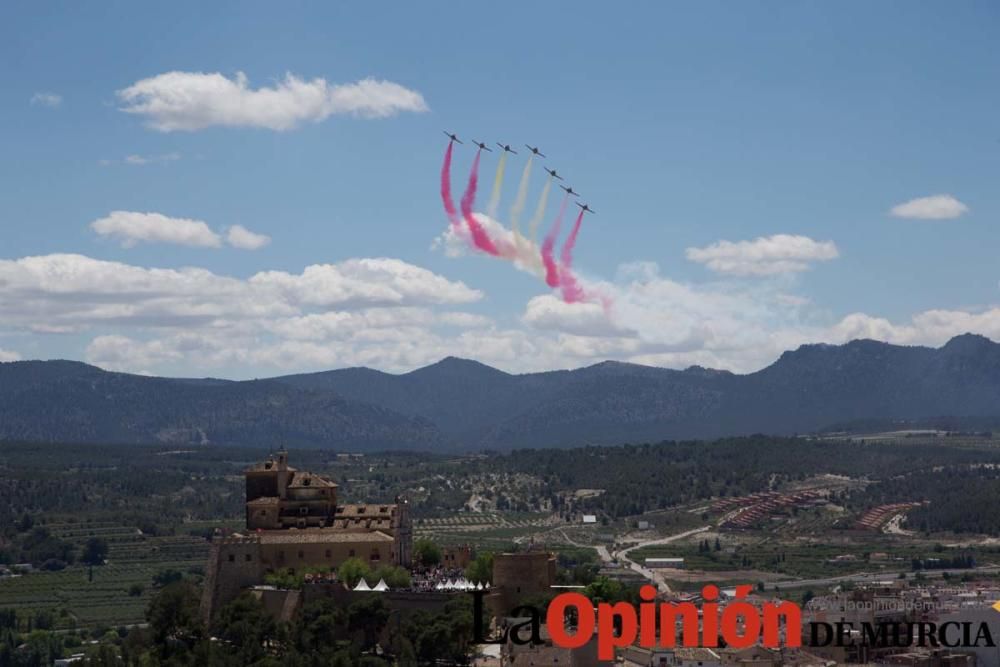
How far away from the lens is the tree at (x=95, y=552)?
634 feet

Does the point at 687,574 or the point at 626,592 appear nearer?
the point at 626,592

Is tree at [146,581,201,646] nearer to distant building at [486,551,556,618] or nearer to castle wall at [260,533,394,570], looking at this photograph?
castle wall at [260,533,394,570]

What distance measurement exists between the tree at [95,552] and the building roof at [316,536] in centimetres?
9415

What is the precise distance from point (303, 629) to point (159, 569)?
92.2 m

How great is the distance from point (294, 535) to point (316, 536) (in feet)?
3.70

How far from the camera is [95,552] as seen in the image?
195m

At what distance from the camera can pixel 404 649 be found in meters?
90.8

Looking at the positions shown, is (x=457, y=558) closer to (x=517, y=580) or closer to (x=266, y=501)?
(x=266, y=501)

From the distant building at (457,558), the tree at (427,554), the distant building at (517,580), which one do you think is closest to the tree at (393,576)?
the distant building at (517,580)

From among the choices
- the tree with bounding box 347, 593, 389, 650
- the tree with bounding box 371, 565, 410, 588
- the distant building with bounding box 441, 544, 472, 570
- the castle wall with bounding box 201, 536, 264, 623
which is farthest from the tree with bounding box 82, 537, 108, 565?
the tree with bounding box 347, 593, 389, 650

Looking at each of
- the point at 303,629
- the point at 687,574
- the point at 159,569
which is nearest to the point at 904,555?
the point at 687,574

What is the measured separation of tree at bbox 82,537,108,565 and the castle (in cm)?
8852

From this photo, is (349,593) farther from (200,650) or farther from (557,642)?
(557,642)

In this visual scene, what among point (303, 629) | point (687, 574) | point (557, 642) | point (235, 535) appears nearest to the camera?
point (557, 642)
